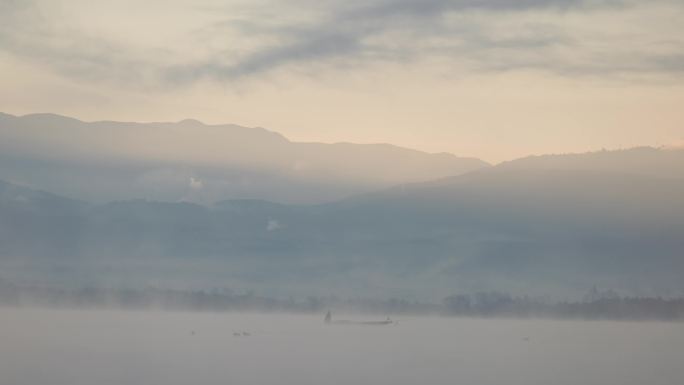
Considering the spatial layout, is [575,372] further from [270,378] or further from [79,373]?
[79,373]

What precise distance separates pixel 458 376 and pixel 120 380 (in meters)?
46.3

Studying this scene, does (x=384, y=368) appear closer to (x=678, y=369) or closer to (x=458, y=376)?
(x=458, y=376)

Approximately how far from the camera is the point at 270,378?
140 meters

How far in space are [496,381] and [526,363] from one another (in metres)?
39.3

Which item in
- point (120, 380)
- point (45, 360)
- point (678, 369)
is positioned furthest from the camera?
point (678, 369)

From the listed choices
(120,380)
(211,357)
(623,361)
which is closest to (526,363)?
(623,361)

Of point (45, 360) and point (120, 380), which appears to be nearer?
point (120, 380)

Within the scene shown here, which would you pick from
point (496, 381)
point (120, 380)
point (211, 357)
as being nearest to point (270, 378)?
point (120, 380)

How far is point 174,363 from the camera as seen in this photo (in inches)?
6353

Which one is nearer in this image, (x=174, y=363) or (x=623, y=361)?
(x=174, y=363)

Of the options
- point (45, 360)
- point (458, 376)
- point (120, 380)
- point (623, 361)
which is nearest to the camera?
point (120, 380)

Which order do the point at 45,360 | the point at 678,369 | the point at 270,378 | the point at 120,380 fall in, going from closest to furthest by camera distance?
the point at 120,380 < the point at 270,378 < the point at 45,360 < the point at 678,369

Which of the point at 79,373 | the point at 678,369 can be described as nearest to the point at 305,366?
the point at 79,373

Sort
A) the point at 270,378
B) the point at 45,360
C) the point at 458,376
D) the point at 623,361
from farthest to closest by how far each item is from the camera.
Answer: the point at 623,361, the point at 45,360, the point at 458,376, the point at 270,378
